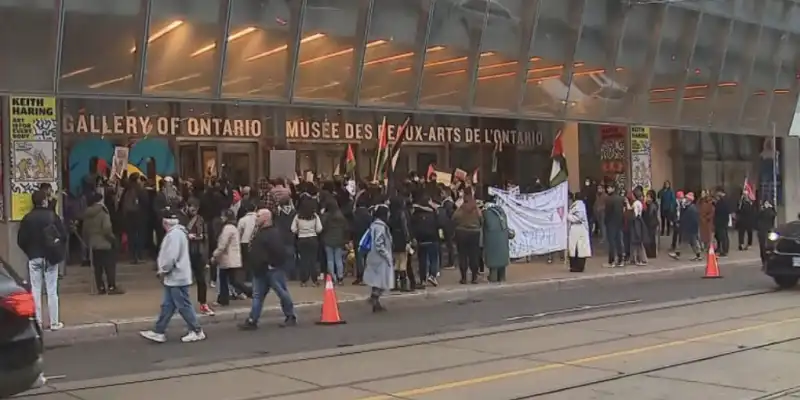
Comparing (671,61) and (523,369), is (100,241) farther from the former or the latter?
(671,61)

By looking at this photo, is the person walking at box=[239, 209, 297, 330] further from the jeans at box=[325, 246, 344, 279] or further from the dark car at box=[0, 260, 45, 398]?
the dark car at box=[0, 260, 45, 398]

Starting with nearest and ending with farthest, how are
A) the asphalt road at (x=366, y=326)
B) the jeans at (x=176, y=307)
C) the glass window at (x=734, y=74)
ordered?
the asphalt road at (x=366, y=326), the jeans at (x=176, y=307), the glass window at (x=734, y=74)

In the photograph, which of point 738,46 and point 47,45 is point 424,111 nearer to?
point 47,45

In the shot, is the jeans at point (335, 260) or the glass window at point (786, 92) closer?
the jeans at point (335, 260)

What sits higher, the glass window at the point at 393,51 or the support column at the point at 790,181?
the glass window at the point at 393,51

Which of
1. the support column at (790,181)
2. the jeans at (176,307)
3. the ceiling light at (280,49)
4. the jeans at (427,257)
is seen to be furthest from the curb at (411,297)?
the support column at (790,181)

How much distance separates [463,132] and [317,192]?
9402 mm

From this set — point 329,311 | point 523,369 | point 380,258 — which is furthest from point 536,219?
point 523,369

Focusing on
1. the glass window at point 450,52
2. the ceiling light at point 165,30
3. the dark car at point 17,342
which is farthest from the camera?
the glass window at point 450,52

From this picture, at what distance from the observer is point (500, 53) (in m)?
23.3

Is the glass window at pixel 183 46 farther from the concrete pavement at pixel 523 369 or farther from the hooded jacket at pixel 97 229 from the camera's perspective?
the concrete pavement at pixel 523 369

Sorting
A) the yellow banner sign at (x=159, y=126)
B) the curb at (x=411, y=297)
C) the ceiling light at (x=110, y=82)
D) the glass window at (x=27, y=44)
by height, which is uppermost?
the glass window at (x=27, y=44)

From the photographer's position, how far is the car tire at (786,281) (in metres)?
17.6

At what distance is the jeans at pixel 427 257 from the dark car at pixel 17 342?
11024 millimetres
